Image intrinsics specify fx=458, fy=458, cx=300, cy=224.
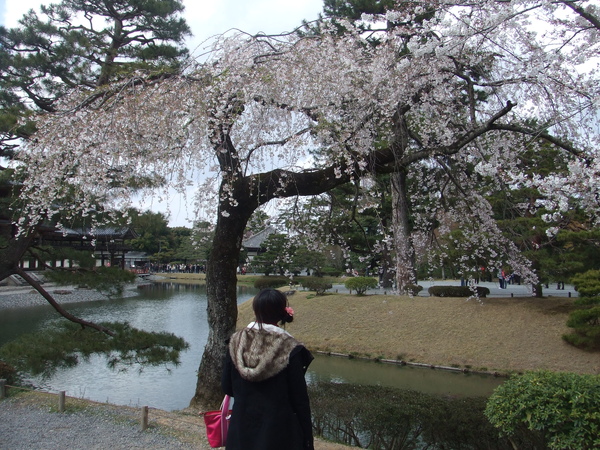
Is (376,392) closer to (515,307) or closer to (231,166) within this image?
(231,166)

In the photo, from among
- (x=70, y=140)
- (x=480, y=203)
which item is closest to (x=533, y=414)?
(x=480, y=203)

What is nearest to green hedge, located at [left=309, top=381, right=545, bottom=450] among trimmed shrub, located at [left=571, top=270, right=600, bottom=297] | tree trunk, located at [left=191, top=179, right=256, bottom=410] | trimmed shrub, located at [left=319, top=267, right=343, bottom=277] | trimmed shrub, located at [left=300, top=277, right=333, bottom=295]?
tree trunk, located at [left=191, top=179, right=256, bottom=410]

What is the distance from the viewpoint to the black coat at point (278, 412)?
72.1 inches

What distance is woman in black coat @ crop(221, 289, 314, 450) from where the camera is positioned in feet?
6.02

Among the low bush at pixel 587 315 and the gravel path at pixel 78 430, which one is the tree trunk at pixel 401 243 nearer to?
the low bush at pixel 587 315

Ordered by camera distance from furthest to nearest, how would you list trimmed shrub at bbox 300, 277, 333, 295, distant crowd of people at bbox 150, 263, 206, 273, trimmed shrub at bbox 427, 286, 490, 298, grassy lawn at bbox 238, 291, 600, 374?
distant crowd of people at bbox 150, 263, 206, 273, trimmed shrub at bbox 300, 277, 333, 295, trimmed shrub at bbox 427, 286, 490, 298, grassy lawn at bbox 238, 291, 600, 374

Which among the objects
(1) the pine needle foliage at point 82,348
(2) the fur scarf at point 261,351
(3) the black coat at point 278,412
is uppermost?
(2) the fur scarf at point 261,351

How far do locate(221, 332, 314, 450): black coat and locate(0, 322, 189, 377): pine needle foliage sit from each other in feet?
12.3

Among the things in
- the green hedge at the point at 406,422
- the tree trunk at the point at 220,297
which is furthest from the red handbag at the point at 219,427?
the green hedge at the point at 406,422

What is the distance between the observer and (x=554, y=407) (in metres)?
3.16

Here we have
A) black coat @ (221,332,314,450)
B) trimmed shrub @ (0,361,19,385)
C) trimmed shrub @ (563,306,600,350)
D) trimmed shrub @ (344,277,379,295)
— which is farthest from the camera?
trimmed shrub @ (344,277,379,295)

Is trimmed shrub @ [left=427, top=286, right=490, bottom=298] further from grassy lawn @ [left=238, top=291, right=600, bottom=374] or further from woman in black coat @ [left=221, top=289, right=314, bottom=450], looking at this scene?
woman in black coat @ [left=221, top=289, right=314, bottom=450]

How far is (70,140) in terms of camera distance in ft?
13.9

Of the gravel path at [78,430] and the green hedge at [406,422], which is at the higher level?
the gravel path at [78,430]
